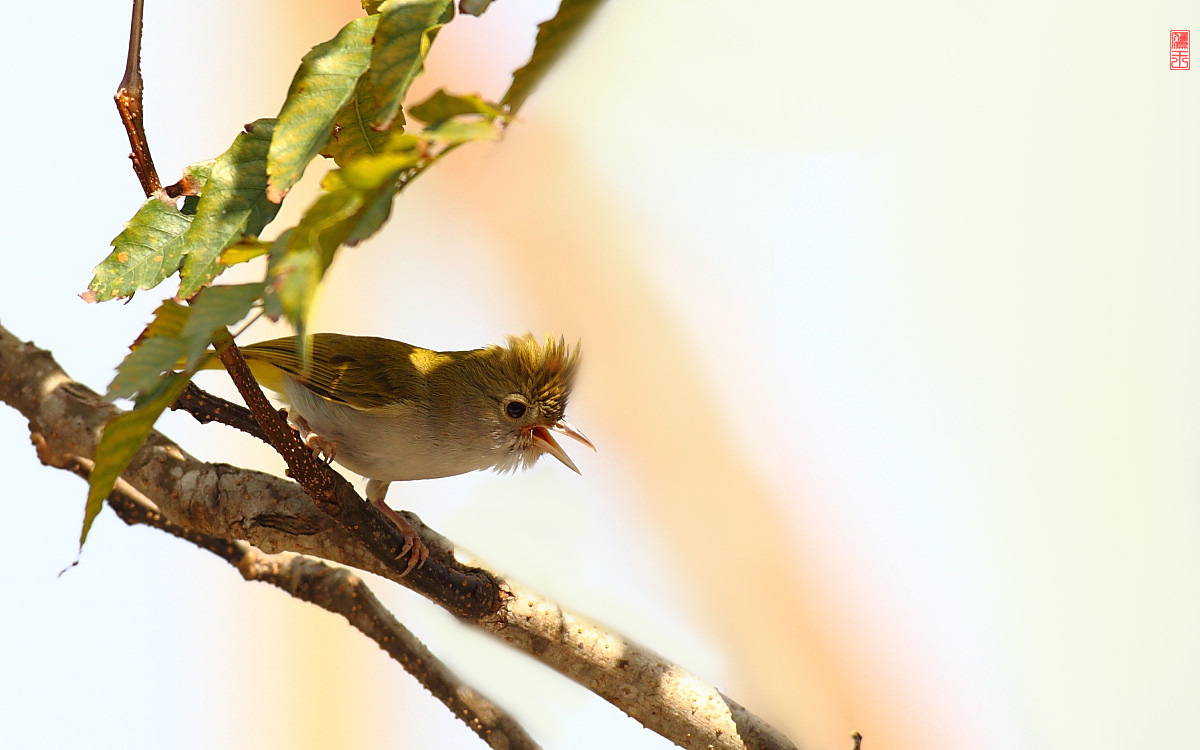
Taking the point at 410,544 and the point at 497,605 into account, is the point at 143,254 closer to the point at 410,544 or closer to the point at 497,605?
the point at 410,544

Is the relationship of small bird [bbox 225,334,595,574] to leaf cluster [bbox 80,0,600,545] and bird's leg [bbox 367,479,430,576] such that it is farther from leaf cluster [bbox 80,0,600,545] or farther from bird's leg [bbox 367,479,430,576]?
leaf cluster [bbox 80,0,600,545]

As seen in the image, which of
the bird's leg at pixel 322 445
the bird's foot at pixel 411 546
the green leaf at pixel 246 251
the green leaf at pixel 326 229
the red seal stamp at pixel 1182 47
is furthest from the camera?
the red seal stamp at pixel 1182 47

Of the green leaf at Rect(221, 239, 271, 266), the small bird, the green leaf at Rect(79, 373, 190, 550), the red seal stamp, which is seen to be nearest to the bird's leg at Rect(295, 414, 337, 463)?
the small bird

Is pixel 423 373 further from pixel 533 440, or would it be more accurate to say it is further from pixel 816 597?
pixel 816 597

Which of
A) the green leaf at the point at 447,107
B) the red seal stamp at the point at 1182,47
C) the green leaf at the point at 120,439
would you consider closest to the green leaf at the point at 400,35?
the green leaf at the point at 447,107

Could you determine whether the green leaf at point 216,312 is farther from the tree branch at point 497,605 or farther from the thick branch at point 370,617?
the thick branch at point 370,617

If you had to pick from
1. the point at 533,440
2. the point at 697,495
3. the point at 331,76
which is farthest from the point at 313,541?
the point at 697,495
